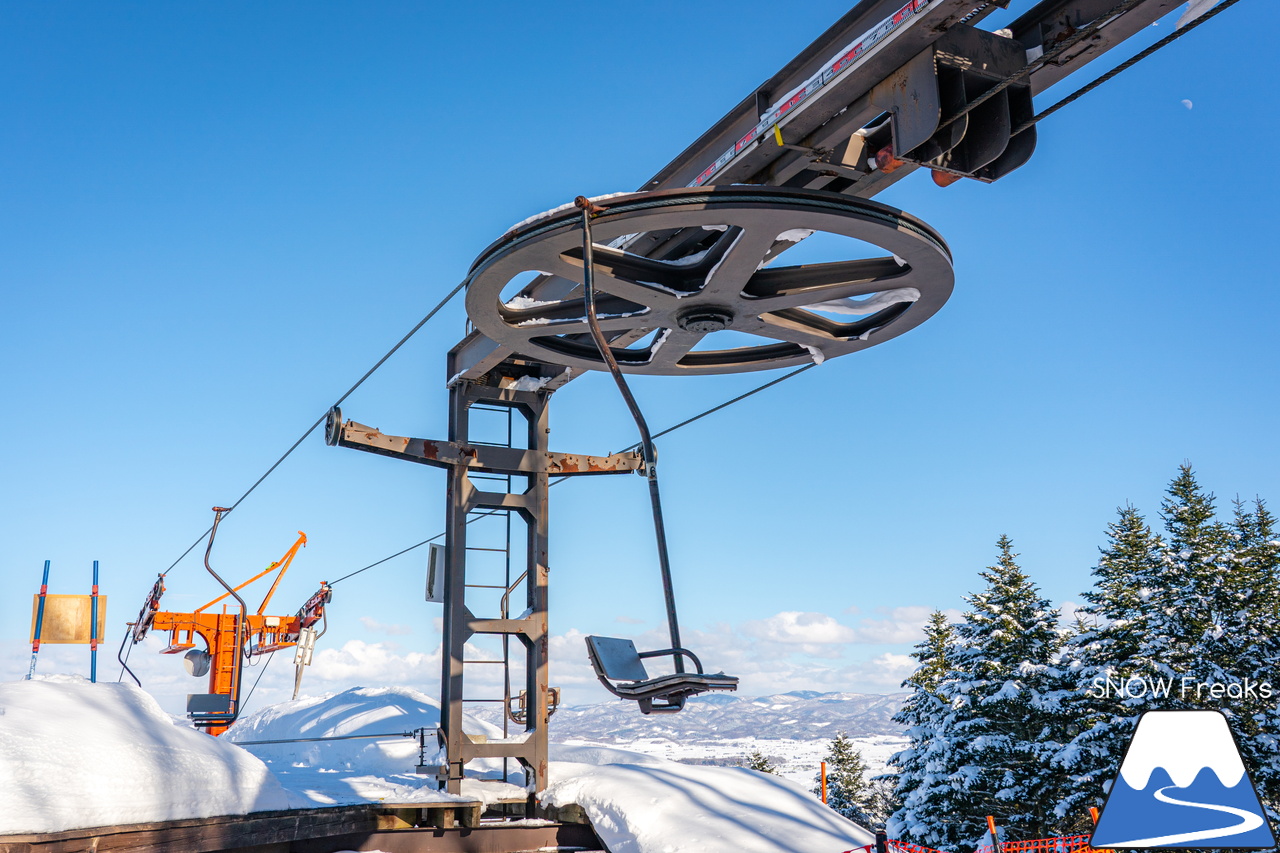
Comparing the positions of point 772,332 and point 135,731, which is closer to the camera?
point 135,731

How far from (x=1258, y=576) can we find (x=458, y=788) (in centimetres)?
2405

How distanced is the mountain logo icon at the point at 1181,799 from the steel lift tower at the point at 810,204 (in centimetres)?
725

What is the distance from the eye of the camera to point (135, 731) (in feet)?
25.6

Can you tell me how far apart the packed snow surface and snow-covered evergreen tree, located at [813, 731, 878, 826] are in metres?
39.2

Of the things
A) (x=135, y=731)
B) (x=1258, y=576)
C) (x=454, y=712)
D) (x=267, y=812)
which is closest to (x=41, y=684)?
(x=135, y=731)

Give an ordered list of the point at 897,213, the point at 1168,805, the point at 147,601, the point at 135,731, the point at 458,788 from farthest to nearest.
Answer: the point at 147,601, the point at 1168,805, the point at 458,788, the point at 135,731, the point at 897,213

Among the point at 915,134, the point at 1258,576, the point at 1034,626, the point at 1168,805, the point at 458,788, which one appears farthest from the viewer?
the point at 1034,626

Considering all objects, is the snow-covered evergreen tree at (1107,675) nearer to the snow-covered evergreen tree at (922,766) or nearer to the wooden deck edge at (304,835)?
the snow-covered evergreen tree at (922,766)

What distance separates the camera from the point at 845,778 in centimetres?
4603

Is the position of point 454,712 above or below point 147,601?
below

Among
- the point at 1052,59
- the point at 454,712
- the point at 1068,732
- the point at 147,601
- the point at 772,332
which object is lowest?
the point at 1068,732

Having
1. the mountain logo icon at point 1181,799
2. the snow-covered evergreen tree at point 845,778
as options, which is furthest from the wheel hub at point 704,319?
the snow-covered evergreen tree at point 845,778

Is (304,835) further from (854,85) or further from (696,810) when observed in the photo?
(854,85)

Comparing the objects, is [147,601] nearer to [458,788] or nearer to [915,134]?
[458,788]
